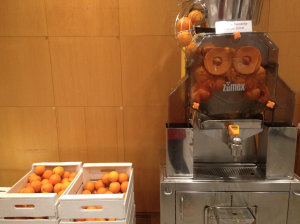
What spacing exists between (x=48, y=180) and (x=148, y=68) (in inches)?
42.8

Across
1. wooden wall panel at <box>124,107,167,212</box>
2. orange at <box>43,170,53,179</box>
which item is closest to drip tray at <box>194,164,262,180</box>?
wooden wall panel at <box>124,107,167,212</box>

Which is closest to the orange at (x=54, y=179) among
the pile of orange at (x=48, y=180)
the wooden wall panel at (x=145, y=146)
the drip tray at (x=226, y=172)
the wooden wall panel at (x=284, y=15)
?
the pile of orange at (x=48, y=180)

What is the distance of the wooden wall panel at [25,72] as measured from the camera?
5.73 feet

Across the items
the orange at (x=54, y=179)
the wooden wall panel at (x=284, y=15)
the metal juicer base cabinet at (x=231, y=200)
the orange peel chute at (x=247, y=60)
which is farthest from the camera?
the wooden wall panel at (x=284, y=15)

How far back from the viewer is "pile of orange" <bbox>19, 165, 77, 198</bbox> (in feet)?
4.65

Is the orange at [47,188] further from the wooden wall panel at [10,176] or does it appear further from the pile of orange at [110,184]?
the wooden wall panel at [10,176]

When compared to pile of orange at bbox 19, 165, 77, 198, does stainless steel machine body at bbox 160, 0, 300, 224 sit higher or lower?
higher

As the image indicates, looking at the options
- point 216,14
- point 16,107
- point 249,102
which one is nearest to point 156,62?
Answer: point 216,14

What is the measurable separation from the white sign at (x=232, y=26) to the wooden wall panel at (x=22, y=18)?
137 centimetres

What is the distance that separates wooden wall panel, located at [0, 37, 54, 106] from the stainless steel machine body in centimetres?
121

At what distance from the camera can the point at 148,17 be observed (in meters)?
1.68

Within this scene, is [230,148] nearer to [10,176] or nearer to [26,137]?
[26,137]

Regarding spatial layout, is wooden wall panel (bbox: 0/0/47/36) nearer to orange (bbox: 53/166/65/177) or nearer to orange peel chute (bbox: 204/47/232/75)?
orange (bbox: 53/166/65/177)

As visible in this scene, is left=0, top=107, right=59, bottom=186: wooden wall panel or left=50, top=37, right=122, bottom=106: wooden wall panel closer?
left=50, top=37, right=122, bottom=106: wooden wall panel
